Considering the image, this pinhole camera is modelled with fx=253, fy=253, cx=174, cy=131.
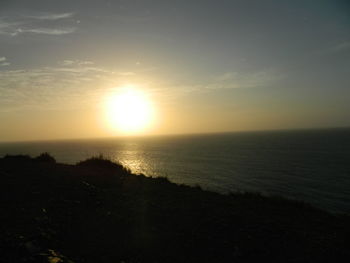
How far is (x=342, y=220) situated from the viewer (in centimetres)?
880

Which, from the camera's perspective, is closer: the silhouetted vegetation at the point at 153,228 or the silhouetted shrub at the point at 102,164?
the silhouetted vegetation at the point at 153,228

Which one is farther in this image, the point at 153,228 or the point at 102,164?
the point at 102,164

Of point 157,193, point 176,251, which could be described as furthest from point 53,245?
point 157,193

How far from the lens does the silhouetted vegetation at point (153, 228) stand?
17.5ft

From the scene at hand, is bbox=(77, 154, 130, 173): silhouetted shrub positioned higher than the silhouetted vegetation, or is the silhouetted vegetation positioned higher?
bbox=(77, 154, 130, 173): silhouetted shrub

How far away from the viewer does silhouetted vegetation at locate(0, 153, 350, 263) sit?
5.34 m

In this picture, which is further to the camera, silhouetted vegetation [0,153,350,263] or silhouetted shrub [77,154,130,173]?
silhouetted shrub [77,154,130,173]

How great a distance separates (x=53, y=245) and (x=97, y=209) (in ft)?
9.37

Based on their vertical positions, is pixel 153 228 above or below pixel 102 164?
below

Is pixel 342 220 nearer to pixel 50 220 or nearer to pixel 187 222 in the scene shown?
pixel 187 222

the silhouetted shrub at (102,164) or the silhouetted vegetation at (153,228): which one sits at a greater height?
the silhouetted shrub at (102,164)

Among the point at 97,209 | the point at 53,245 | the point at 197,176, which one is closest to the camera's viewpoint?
the point at 53,245

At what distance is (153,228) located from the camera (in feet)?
22.5

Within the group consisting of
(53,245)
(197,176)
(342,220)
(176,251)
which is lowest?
(197,176)
